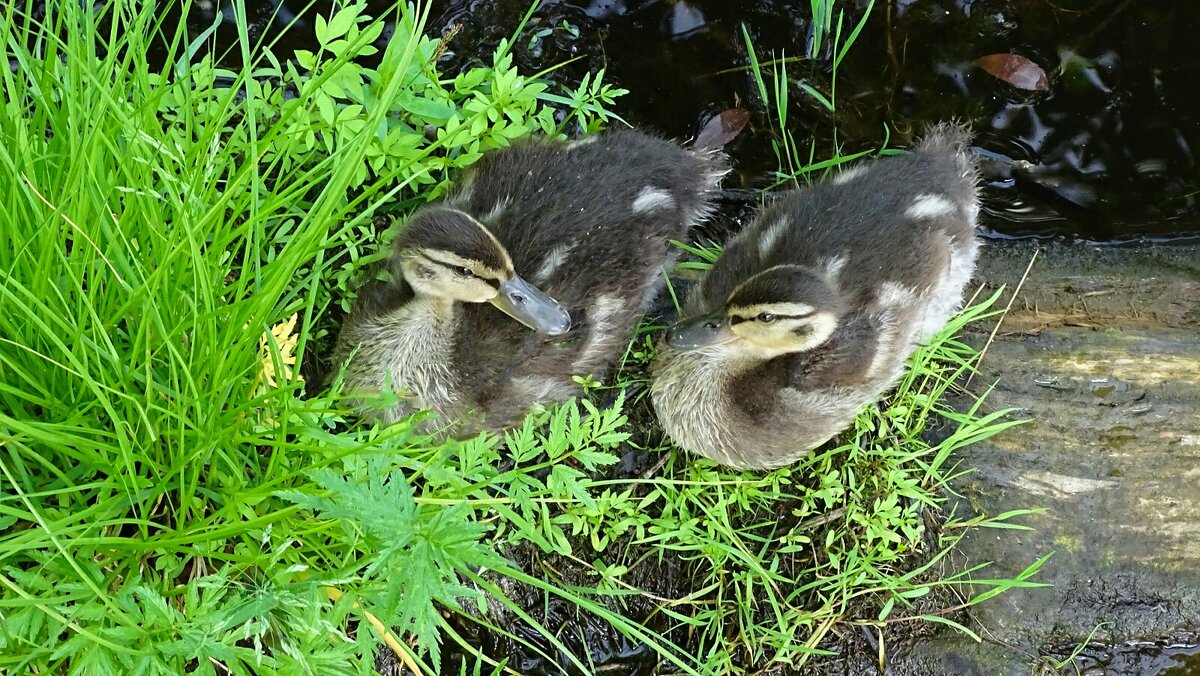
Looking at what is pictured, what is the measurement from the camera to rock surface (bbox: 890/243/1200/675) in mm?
2234

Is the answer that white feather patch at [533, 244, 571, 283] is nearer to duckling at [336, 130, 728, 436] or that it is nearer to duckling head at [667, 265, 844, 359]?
duckling at [336, 130, 728, 436]

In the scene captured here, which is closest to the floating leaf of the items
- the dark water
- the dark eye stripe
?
the dark water

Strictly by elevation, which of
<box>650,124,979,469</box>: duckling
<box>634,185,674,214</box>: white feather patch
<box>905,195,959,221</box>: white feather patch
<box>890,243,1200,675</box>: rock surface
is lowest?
<box>890,243,1200,675</box>: rock surface

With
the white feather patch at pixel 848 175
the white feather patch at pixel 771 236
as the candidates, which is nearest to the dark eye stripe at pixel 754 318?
the white feather patch at pixel 771 236

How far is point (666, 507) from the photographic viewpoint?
226cm

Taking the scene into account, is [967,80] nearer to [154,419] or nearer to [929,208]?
[929,208]

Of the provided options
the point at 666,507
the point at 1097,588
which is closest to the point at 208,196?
the point at 666,507

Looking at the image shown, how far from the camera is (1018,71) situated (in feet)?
8.67

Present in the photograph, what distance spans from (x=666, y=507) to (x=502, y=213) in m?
0.78

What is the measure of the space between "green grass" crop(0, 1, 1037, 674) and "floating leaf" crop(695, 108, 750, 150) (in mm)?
399

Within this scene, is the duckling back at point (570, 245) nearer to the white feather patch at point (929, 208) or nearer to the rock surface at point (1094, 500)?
the white feather patch at point (929, 208)

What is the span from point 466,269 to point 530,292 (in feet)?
0.48

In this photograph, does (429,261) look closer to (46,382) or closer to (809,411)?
(46,382)

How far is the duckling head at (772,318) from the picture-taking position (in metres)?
1.96
